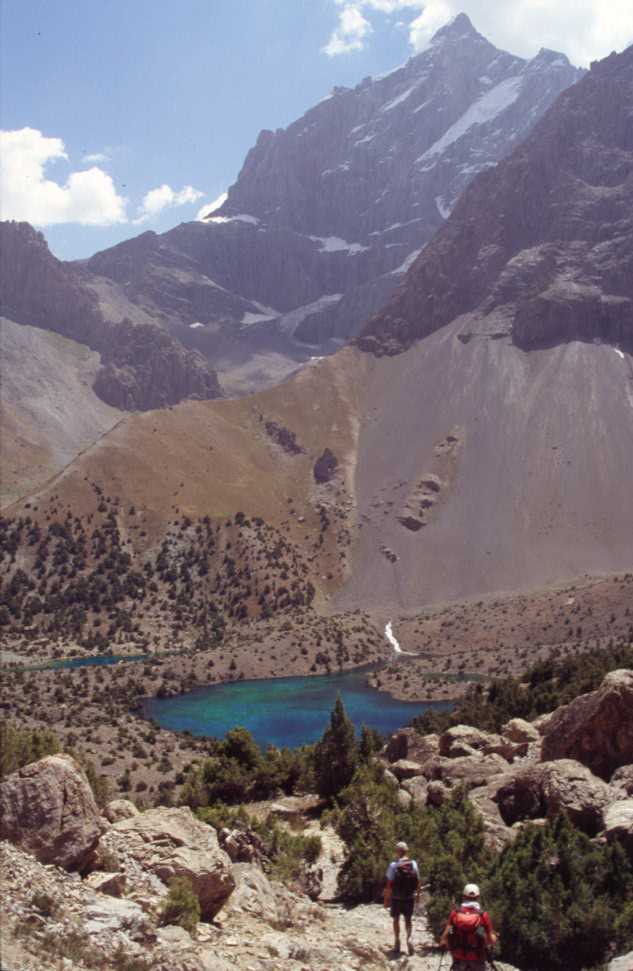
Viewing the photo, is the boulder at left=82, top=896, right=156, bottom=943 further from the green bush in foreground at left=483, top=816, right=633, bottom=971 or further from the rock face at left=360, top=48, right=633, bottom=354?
the rock face at left=360, top=48, right=633, bottom=354

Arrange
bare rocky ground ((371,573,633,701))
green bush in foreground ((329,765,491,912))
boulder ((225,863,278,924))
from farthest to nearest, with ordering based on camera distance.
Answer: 1. bare rocky ground ((371,573,633,701))
2. green bush in foreground ((329,765,491,912))
3. boulder ((225,863,278,924))

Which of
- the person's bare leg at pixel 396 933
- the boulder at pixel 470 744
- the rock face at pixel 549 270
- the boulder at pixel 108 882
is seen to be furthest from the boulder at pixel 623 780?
the rock face at pixel 549 270

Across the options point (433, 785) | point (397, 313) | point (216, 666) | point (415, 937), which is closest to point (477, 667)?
point (216, 666)

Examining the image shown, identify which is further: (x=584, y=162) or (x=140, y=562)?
(x=584, y=162)

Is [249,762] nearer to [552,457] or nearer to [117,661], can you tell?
[117,661]

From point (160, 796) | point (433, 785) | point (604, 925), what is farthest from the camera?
point (160, 796)

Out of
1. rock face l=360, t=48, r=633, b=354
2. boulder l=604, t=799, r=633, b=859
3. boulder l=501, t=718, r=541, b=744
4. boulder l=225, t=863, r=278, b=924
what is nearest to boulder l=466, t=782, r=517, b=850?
boulder l=604, t=799, r=633, b=859

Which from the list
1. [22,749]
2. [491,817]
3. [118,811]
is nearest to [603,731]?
[491,817]
